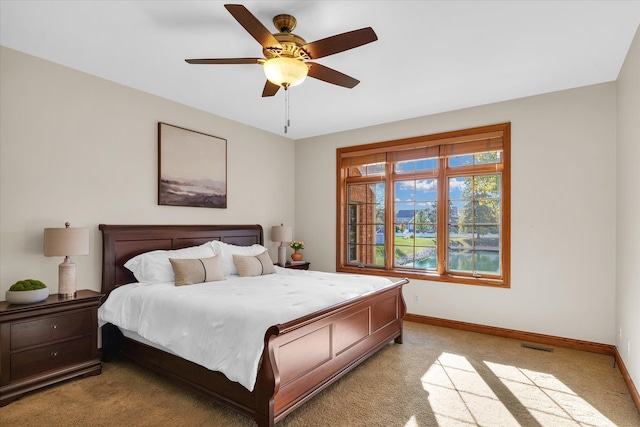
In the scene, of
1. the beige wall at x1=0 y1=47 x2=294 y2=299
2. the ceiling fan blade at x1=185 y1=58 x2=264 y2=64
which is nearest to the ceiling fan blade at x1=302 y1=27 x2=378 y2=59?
the ceiling fan blade at x1=185 y1=58 x2=264 y2=64

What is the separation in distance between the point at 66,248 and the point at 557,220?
477 centimetres

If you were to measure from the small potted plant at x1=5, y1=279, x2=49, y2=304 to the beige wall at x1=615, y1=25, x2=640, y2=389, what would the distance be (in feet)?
14.7

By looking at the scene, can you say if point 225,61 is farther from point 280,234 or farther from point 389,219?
point 389,219

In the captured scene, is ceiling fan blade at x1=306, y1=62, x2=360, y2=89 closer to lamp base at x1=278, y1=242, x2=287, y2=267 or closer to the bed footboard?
the bed footboard

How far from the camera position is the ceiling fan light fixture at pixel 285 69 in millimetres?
2371

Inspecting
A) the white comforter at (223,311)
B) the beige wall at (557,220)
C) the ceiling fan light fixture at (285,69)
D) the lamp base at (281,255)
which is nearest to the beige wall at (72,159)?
the white comforter at (223,311)

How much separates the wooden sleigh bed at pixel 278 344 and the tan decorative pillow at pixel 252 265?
2.12 ft

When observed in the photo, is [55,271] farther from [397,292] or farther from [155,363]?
[397,292]

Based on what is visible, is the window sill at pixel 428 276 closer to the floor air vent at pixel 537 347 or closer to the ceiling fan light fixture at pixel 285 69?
the floor air vent at pixel 537 347

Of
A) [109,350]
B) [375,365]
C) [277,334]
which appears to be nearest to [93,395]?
[109,350]

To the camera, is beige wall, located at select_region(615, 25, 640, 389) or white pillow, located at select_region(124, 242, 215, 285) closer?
beige wall, located at select_region(615, 25, 640, 389)

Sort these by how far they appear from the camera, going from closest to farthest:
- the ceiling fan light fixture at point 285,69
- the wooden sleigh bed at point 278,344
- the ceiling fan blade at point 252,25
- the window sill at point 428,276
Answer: the ceiling fan blade at point 252,25
the wooden sleigh bed at point 278,344
the ceiling fan light fixture at point 285,69
the window sill at point 428,276

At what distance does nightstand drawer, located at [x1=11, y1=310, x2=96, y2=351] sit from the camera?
2.64 meters

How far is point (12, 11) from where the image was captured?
2.45 meters
